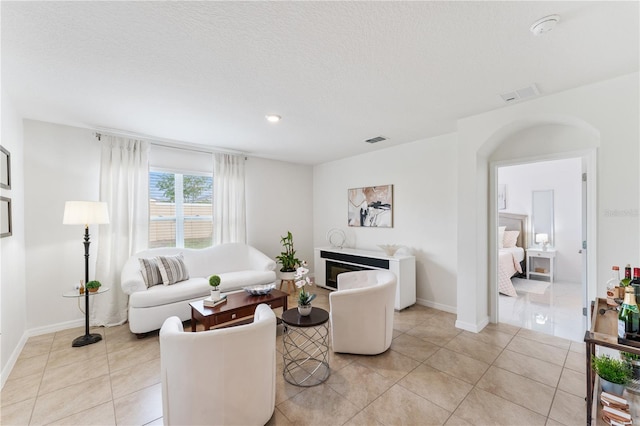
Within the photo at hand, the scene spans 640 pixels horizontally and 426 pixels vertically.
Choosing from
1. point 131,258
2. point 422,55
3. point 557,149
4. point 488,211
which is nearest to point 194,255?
point 131,258

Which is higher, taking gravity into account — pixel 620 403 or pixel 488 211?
pixel 488 211

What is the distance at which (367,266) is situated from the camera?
14.3ft

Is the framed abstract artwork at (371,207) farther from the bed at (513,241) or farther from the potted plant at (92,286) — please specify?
the potted plant at (92,286)

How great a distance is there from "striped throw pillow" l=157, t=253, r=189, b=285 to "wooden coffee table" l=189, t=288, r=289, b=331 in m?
0.78

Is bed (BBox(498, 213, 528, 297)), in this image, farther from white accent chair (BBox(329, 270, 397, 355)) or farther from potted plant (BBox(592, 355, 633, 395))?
potted plant (BBox(592, 355, 633, 395))

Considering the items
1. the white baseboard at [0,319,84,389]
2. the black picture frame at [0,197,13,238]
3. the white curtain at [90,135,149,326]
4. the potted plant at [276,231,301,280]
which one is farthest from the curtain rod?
A: the white baseboard at [0,319,84,389]

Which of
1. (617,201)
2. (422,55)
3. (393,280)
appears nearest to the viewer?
(422,55)

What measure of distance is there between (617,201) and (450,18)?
2.20 m

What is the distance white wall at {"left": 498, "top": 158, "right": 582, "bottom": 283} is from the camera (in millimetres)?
5262

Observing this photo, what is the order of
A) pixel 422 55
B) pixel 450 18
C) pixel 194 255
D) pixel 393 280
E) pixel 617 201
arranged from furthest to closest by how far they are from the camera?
pixel 194 255 → pixel 393 280 → pixel 617 201 → pixel 422 55 → pixel 450 18

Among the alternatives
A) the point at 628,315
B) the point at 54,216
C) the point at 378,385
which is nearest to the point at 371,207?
the point at 378,385

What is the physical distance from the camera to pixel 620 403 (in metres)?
1.47

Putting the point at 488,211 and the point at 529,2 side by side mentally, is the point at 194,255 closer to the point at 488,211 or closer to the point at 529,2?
the point at 488,211

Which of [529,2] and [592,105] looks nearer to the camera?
[529,2]
